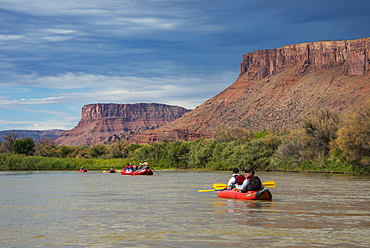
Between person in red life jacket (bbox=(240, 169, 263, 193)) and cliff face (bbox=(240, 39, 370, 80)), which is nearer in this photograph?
person in red life jacket (bbox=(240, 169, 263, 193))

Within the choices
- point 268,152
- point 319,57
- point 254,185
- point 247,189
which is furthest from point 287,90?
point 254,185

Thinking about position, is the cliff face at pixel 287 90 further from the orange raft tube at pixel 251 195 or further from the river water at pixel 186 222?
the river water at pixel 186 222

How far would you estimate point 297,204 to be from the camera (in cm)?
2323

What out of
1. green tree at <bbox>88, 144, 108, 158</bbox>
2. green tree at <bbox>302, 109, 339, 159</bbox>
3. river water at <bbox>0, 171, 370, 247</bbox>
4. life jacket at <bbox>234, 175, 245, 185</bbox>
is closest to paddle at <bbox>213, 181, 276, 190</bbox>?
river water at <bbox>0, 171, 370, 247</bbox>

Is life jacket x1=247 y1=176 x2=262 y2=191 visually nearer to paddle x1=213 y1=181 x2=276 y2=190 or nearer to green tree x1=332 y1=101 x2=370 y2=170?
paddle x1=213 y1=181 x2=276 y2=190

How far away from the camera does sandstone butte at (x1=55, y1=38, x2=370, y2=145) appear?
→ 138m

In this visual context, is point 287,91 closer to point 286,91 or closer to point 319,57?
point 286,91

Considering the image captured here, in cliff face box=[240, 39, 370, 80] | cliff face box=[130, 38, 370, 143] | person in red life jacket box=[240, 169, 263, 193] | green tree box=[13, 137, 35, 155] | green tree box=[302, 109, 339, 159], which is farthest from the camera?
cliff face box=[240, 39, 370, 80]

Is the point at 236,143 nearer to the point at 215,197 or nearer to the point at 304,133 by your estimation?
the point at 304,133

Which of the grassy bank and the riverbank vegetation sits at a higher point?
the riverbank vegetation

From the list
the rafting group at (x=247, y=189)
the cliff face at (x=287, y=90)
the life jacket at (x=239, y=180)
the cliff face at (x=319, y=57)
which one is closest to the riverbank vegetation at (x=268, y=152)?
the life jacket at (x=239, y=180)

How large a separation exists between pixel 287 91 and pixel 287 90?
110 cm

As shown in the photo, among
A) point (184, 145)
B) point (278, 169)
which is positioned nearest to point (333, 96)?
point (184, 145)

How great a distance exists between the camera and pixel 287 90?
528 feet
